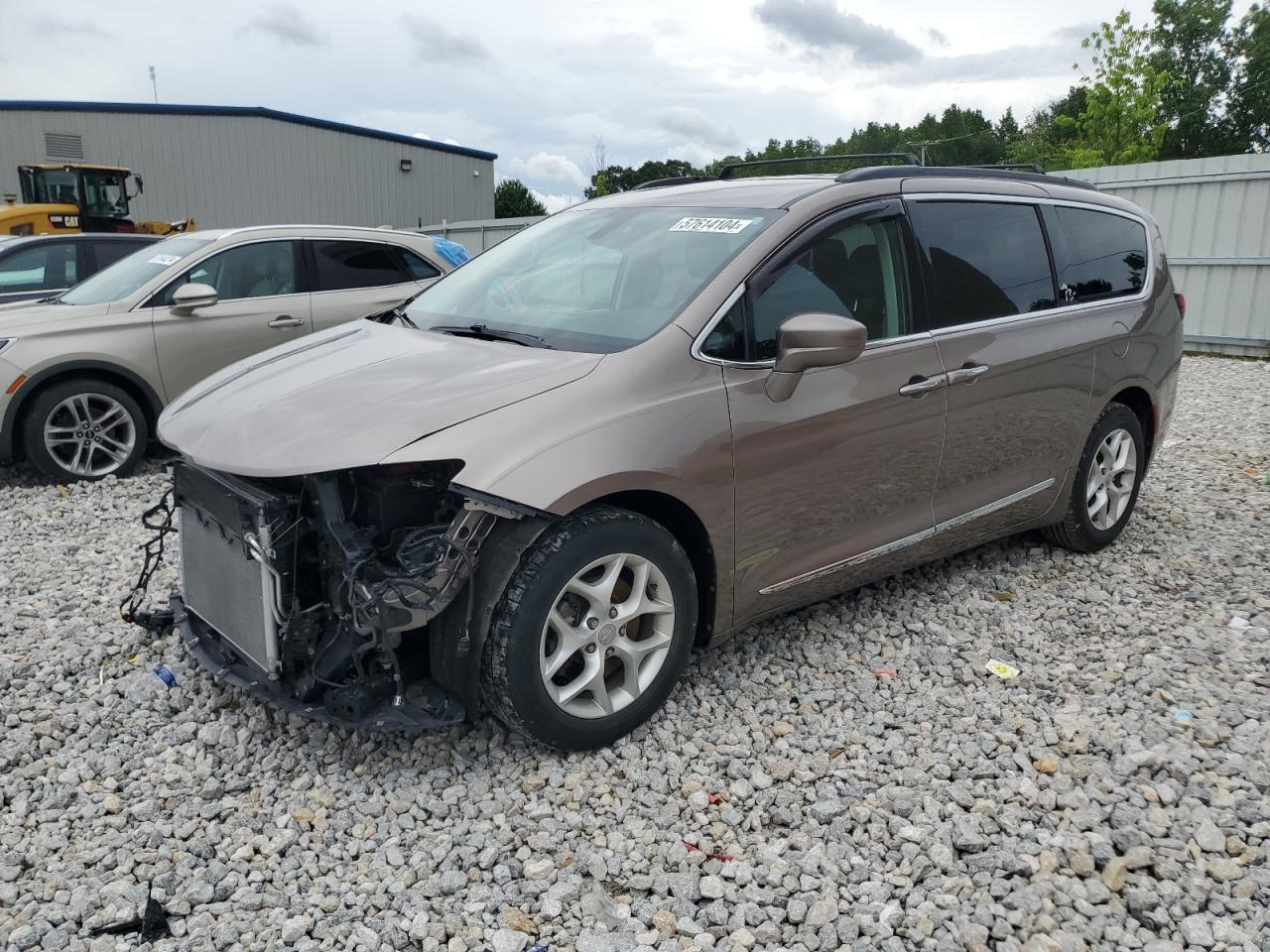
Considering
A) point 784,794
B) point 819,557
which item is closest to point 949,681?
point 819,557

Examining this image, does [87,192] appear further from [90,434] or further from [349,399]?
[349,399]

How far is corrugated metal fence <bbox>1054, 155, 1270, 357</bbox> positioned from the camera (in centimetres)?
1253

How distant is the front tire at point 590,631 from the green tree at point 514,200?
49.5m

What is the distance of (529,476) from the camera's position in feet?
9.36

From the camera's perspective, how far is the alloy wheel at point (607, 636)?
3.04m

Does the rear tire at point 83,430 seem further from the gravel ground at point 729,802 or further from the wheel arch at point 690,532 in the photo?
the wheel arch at point 690,532

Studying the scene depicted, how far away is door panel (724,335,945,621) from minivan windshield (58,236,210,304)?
5459 mm

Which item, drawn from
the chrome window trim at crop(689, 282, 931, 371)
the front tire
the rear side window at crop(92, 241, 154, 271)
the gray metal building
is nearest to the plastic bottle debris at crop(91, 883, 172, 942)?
the front tire

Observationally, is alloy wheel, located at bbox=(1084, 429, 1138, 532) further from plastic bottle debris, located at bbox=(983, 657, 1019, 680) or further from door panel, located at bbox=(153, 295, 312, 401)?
door panel, located at bbox=(153, 295, 312, 401)

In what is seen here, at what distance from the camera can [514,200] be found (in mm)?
52219

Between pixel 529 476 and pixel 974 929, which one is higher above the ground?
pixel 529 476

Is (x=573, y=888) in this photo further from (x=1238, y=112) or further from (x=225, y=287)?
(x=1238, y=112)

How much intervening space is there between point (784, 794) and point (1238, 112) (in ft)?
189

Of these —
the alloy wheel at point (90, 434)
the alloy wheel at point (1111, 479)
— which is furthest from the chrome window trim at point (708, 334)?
the alloy wheel at point (90, 434)
